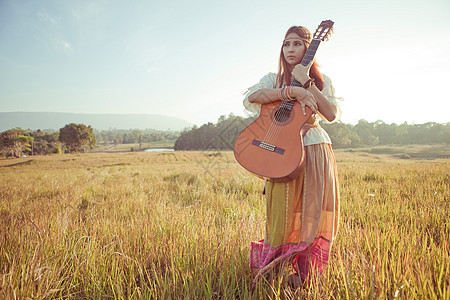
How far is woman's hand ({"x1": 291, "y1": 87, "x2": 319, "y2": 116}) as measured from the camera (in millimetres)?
1522

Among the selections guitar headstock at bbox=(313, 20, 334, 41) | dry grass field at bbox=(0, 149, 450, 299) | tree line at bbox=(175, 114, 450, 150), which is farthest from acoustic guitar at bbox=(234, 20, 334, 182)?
tree line at bbox=(175, 114, 450, 150)

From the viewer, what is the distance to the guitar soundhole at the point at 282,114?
167 cm

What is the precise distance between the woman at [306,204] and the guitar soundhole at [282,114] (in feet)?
0.34

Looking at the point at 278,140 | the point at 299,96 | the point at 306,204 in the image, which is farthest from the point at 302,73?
the point at 306,204

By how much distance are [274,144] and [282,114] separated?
298 millimetres

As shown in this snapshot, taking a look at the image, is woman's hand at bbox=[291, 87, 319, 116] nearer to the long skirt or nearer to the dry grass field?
the long skirt

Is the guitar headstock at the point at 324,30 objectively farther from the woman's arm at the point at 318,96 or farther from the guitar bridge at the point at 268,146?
the guitar bridge at the point at 268,146

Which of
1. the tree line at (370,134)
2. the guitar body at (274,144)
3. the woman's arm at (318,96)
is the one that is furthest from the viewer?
the tree line at (370,134)

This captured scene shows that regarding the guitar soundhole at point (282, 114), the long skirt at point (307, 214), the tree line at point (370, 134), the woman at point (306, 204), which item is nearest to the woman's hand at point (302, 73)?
the woman at point (306, 204)

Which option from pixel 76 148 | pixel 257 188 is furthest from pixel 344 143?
Answer: pixel 76 148

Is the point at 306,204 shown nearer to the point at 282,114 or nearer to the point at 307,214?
the point at 307,214

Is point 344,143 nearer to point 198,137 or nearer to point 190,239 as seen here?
point 198,137

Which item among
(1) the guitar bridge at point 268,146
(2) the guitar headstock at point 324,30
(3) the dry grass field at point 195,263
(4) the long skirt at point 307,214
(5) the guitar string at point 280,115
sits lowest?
(3) the dry grass field at point 195,263

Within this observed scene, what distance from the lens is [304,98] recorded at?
1.54 meters
